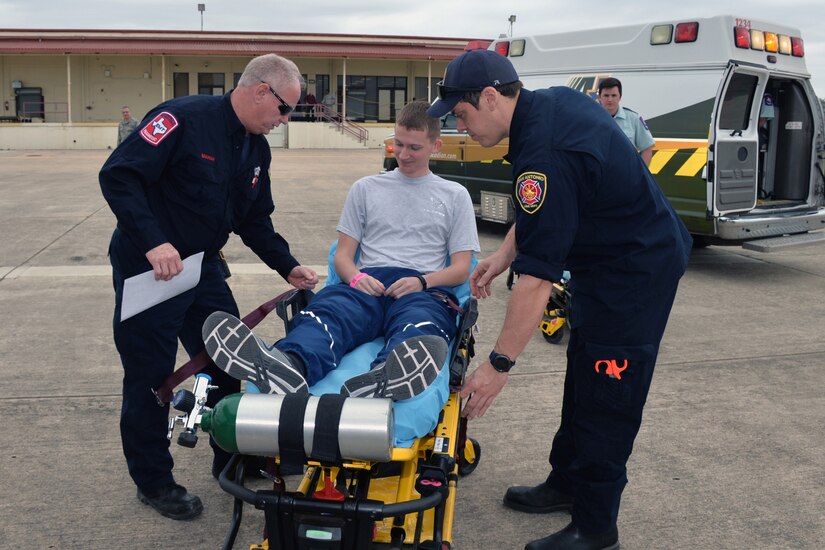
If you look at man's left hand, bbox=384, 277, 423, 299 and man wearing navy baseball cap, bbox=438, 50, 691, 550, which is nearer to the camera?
man wearing navy baseball cap, bbox=438, 50, 691, 550

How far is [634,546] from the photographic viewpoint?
3182mm

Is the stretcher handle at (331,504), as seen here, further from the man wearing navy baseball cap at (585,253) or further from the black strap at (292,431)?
the man wearing navy baseball cap at (585,253)

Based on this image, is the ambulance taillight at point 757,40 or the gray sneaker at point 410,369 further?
the ambulance taillight at point 757,40

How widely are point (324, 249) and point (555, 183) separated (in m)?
7.12

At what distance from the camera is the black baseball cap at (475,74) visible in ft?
8.65

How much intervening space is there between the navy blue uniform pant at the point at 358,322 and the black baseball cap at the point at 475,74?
95cm

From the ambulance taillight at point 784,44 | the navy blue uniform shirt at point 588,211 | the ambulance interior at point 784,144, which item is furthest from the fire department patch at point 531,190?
the ambulance interior at point 784,144

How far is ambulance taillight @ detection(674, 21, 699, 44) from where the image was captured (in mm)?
7918

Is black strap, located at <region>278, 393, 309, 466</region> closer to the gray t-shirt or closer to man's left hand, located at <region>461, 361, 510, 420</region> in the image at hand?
man's left hand, located at <region>461, 361, 510, 420</region>

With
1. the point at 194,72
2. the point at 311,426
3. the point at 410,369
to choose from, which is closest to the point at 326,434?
the point at 311,426

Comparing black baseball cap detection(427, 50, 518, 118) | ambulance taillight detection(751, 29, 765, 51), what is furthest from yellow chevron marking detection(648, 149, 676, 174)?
black baseball cap detection(427, 50, 518, 118)

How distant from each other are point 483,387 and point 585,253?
0.63 meters

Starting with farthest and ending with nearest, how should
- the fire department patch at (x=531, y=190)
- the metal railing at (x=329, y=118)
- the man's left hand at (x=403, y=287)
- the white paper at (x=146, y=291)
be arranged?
the metal railing at (x=329, y=118)
the man's left hand at (x=403, y=287)
the white paper at (x=146, y=291)
the fire department patch at (x=531, y=190)

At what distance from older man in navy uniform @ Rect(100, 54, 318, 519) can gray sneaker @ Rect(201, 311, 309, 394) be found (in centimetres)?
55
